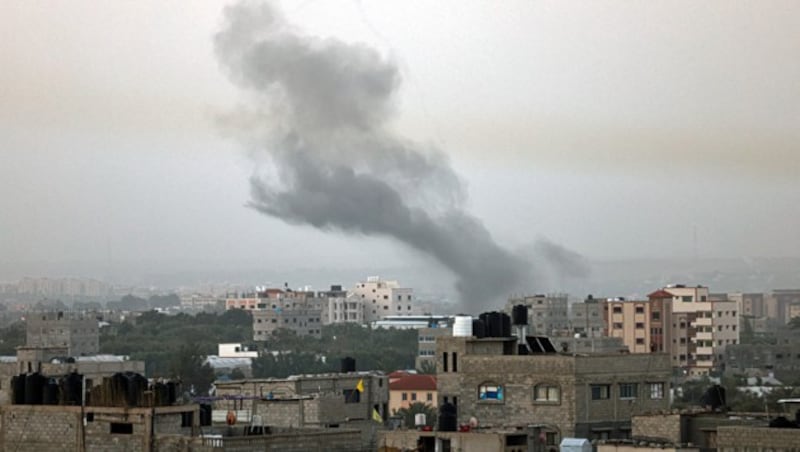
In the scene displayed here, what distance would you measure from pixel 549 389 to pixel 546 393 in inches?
5.3

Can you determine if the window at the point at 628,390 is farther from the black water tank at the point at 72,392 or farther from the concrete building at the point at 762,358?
the concrete building at the point at 762,358

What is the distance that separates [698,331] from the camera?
613 feet

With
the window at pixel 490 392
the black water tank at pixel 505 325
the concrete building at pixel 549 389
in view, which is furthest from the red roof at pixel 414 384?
the window at pixel 490 392

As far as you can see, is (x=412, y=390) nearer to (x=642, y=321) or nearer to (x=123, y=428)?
(x=642, y=321)

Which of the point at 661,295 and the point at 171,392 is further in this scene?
the point at 661,295

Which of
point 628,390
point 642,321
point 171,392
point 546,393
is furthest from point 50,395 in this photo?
point 642,321

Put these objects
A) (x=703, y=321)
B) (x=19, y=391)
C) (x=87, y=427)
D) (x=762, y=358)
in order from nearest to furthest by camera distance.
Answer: (x=87, y=427) → (x=19, y=391) → (x=703, y=321) → (x=762, y=358)

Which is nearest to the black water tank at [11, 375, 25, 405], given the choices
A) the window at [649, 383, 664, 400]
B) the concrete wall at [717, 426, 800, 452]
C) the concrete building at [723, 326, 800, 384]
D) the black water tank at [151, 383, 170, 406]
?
the black water tank at [151, 383, 170, 406]

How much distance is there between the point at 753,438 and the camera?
123 feet

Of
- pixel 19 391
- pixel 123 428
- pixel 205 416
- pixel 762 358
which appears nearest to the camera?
pixel 123 428

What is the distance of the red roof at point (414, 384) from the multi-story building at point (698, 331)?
40342mm

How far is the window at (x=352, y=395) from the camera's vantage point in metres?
63.7

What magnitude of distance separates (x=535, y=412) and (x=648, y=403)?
3550 millimetres

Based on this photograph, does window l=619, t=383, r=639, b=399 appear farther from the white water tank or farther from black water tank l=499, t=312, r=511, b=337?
the white water tank
